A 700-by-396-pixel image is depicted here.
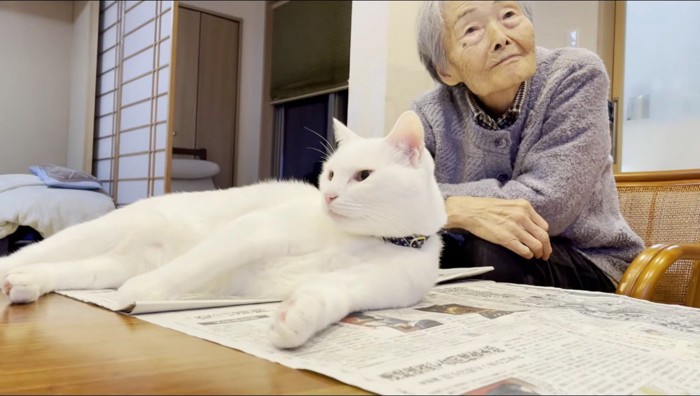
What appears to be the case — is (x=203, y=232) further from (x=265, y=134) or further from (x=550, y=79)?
(x=265, y=134)

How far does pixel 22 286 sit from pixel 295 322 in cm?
49

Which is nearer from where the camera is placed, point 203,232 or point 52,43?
point 203,232

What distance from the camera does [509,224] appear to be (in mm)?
1085

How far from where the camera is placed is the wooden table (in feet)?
1.33

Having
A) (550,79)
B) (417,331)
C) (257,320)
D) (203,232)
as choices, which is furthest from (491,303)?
(550,79)

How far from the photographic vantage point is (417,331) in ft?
2.02

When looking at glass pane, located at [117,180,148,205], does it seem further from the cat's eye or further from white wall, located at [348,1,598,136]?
the cat's eye

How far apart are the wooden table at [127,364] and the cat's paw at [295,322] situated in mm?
35

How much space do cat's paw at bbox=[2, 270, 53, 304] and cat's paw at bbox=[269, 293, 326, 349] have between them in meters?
0.47

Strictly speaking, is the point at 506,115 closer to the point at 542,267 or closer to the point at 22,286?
the point at 542,267

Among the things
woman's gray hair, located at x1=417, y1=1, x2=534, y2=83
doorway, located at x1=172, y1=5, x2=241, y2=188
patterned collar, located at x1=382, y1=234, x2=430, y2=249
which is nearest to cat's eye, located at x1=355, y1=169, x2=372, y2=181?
patterned collar, located at x1=382, y1=234, x2=430, y2=249

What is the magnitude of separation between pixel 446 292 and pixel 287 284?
325mm

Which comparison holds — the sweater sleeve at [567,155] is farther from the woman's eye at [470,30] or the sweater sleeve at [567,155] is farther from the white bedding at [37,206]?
the white bedding at [37,206]

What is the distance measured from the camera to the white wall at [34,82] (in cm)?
236
